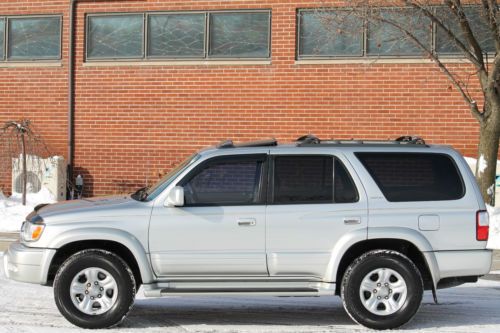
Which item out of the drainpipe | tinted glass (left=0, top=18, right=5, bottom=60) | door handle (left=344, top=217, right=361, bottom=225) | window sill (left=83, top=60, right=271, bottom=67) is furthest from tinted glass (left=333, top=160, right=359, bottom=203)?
tinted glass (left=0, top=18, right=5, bottom=60)

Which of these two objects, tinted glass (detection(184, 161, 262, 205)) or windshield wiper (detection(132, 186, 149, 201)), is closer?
tinted glass (detection(184, 161, 262, 205))

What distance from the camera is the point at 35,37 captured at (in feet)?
60.0

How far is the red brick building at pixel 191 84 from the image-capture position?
54.1 ft

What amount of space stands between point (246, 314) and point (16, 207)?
9.74 metres

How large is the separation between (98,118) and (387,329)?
1211 cm

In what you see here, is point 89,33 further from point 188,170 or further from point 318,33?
point 188,170

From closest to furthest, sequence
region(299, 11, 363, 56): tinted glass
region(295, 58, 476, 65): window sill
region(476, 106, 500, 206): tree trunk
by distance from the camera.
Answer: region(476, 106, 500, 206): tree trunk < region(295, 58, 476, 65): window sill < region(299, 11, 363, 56): tinted glass

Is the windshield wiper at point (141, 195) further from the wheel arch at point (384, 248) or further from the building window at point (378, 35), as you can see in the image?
the building window at point (378, 35)

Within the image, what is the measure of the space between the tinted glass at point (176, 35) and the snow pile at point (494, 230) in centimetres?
734

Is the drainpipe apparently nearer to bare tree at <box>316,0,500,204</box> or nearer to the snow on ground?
bare tree at <box>316,0,500,204</box>

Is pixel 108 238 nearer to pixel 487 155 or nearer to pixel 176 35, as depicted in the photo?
pixel 487 155

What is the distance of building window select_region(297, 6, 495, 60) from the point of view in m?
15.2

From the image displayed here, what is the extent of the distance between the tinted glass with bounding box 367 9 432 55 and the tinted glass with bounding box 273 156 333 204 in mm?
8203

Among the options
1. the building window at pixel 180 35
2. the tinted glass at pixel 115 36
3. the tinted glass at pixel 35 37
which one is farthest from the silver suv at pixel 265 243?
the tinted glass at pixel 35 37
